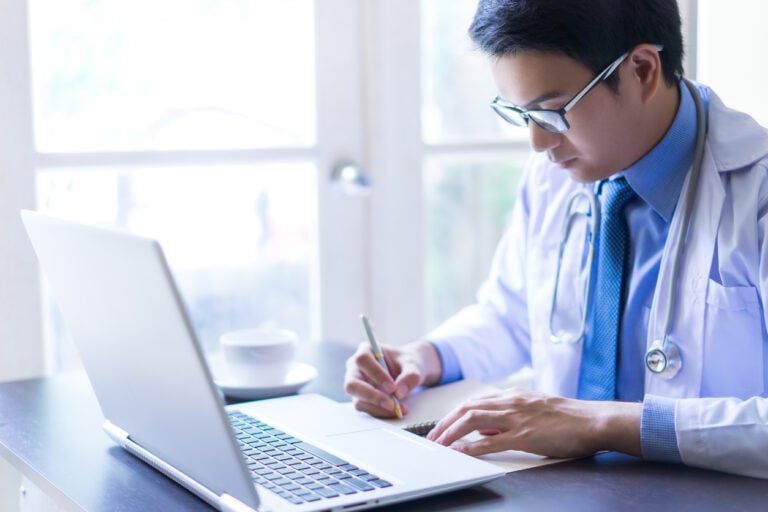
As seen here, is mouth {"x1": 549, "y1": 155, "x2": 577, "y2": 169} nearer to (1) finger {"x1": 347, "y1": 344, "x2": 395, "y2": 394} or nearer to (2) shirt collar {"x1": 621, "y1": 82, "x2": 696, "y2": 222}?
(2) shirt collar {"x1": 621, "y1": 82, "x2": 696, "y2": 222}

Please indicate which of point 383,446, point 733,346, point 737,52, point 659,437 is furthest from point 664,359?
point 737,52

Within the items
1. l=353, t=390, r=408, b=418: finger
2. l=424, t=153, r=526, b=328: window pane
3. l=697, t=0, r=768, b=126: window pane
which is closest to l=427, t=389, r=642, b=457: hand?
l=353, t=390, r=408, b=418: finger

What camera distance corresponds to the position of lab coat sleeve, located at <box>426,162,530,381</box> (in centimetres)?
180

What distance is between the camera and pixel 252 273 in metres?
2.50

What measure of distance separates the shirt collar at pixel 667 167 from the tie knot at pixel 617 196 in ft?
0.12

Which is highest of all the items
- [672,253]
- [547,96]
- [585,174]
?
[547,96]

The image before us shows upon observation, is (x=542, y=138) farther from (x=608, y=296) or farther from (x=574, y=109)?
(x=608, y=296)

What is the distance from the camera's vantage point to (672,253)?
1493 millimetres

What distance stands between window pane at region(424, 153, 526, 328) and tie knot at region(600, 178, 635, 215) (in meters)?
1.06

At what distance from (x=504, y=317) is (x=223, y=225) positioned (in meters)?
0.84

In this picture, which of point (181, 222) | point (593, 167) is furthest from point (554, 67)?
point (181, 222)

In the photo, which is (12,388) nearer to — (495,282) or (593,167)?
(495,282)

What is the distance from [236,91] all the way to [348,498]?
5.06ft

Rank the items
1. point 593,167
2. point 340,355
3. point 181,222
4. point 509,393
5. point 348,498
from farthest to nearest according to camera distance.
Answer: point 181,222 < point 340,355 < point 593,167 < point 509,393 < point 348,498
